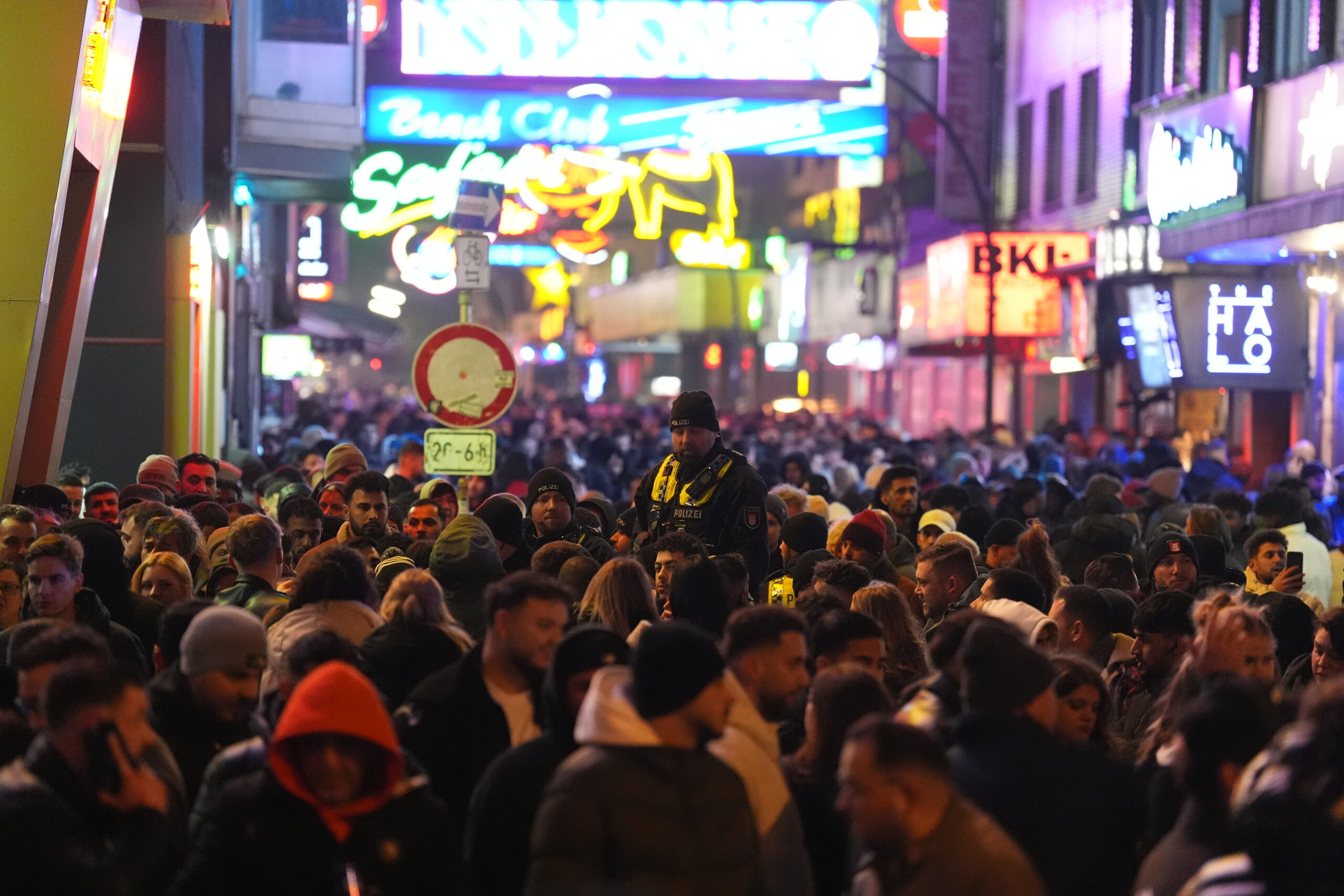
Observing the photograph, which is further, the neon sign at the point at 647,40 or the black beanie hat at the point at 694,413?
the neon sign at the point at 647,40

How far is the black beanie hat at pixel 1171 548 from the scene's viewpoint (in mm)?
9758

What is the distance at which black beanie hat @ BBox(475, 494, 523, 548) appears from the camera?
32.9 feet

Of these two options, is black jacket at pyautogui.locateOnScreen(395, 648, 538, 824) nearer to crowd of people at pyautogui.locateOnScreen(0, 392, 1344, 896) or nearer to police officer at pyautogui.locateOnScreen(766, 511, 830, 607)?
crowd of people at pyautogui.locateOnScreen(0, 392, 1344, 896)

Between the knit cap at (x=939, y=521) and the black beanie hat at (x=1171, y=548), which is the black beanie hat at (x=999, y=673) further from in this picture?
the knit cap at (x=939, y=521)

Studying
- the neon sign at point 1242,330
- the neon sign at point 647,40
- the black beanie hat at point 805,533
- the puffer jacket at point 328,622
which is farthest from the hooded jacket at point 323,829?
the neon sign at point 647,40

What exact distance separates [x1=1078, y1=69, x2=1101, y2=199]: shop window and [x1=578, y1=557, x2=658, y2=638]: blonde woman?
25116 millimetres

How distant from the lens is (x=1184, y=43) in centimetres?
2316

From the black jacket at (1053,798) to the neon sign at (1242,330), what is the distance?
57.1 feet

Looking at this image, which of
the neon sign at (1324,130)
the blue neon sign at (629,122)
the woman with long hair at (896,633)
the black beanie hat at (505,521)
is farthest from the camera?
the blue neon sign at (629,122)

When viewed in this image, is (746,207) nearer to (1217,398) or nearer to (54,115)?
(1217,398)

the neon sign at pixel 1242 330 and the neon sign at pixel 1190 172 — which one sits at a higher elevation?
the neon sign at pixel 1190 172

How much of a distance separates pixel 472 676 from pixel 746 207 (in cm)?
6062

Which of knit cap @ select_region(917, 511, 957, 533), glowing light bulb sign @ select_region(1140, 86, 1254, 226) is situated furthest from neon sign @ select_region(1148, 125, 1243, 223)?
knit cap @ select_region(917, 511, 957, 533)

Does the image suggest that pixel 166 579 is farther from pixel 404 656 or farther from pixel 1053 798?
Result: pixel 1053 798
